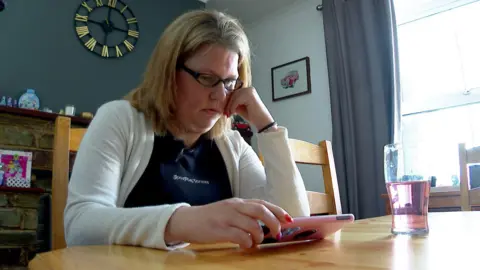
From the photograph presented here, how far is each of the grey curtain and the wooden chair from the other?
4.15 feet

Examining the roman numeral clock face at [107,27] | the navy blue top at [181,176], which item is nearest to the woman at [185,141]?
the navy blue top at [181,176]

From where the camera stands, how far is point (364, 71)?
114 inches

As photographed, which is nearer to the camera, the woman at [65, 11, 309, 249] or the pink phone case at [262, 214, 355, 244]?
the pink phone case at [262, 214, 355, 244]

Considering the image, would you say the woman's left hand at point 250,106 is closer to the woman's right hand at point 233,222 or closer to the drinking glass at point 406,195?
the drinking glass at point 406,195

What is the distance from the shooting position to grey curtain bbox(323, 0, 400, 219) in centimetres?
271

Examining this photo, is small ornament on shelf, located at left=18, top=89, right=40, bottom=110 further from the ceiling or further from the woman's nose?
the woman's nose

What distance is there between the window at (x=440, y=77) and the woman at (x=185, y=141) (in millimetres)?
1949

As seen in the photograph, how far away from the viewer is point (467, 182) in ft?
5.53

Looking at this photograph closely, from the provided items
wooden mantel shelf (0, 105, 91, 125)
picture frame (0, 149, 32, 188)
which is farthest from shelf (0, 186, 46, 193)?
wooden mantel shelf (0, 105, 91, 125)

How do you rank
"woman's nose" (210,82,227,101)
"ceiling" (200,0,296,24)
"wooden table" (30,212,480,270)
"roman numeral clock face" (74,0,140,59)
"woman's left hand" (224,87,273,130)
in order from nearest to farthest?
"wooden table" (30,212,480,270), "woman's nose" (210,82,227,101), "woman's left hand" (224,87,273,130), "roman numeral clock face" (74,0,140,59), "ceiling" (200,0,296,24)

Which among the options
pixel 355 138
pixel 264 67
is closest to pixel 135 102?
pixel 355 138

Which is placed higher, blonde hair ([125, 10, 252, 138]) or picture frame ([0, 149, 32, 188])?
blonde hair ([125, 10, 252, 138])

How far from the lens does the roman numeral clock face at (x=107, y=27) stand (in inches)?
119

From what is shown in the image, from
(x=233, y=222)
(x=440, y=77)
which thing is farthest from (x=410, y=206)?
(x=440, y=77)
